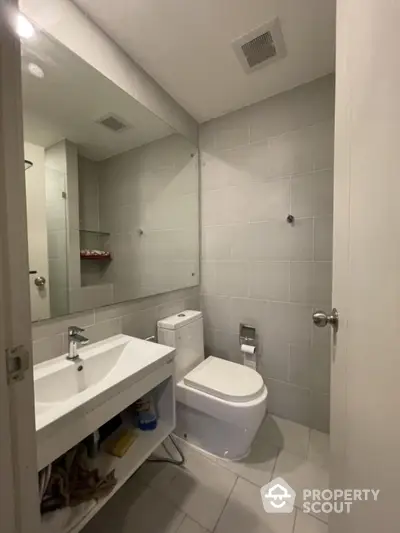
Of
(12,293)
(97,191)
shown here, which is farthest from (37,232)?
(12,293)

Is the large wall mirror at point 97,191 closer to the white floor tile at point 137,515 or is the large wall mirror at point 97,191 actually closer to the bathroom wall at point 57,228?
the bathroom wall at point 57,228

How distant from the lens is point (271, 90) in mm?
1641

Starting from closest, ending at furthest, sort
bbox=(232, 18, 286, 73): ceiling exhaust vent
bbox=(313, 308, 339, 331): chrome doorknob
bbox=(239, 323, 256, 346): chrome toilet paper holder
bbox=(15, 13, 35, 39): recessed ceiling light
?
bbox=(313, 308, 339, 331): chrome doorknob
bbox=(15, 13, 35, 39): recessed ceiling light
bbox=(232, 18, 286, 73): ceiling exhaust vent
bbox=(239, 323, 256, 346): chrome toilet paper holder

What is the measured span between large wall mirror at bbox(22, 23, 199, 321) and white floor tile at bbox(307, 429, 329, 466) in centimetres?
135

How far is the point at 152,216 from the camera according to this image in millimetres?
1844

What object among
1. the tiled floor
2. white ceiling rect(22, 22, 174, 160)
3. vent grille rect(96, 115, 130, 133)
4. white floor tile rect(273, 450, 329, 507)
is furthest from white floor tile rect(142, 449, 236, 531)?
vent grille rect(96, 115, 130, 133)

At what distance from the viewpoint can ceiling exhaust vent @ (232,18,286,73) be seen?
123 cm

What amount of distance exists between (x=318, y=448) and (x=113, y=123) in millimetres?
2386

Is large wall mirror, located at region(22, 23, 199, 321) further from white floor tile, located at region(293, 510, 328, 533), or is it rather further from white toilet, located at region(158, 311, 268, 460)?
white floor tile, located at region(293, 510, 328, 533)

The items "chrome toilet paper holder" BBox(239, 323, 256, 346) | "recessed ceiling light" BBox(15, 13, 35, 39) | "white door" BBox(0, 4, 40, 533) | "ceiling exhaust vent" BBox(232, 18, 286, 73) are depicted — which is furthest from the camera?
"chrome toilet paper holder" BBox(239, 323, 256, 346)

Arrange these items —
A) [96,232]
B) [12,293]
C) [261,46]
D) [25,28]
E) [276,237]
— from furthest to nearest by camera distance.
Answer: [276,237], [96,232], [261,46], [25,28], [12,293]

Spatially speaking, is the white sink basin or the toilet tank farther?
the toilet tank

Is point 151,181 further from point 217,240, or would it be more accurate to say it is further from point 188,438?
point 188,438

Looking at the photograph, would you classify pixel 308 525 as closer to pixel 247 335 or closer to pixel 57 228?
pixel 247 335
